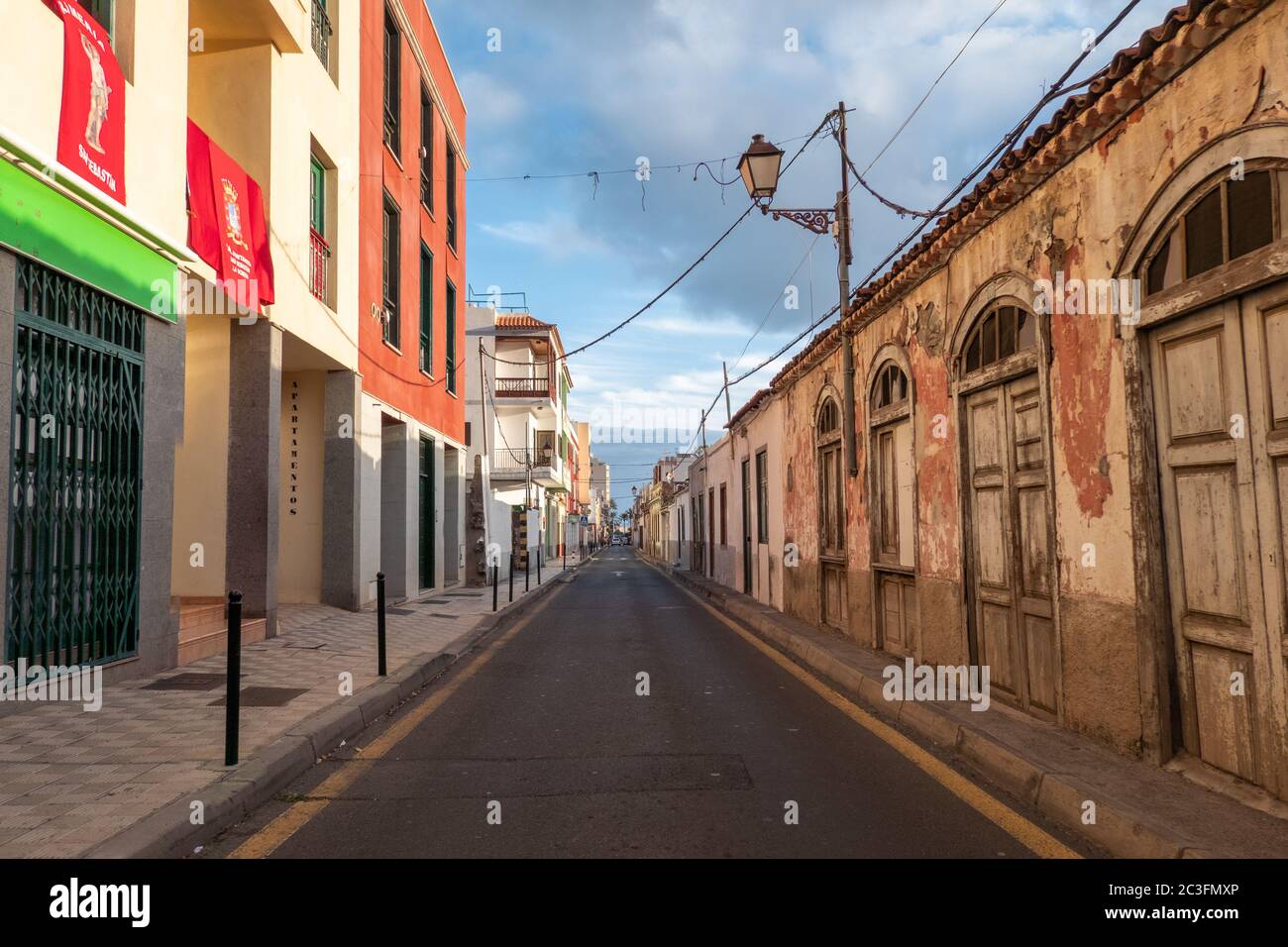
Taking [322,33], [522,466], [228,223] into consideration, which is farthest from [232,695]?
[522,466]

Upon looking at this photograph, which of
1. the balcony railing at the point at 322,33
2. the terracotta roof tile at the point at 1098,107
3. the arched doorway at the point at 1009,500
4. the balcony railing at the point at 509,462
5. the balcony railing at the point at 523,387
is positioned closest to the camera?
the terracotta roof tile at the point at 1098,107

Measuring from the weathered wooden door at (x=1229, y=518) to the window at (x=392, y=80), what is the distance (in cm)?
1558

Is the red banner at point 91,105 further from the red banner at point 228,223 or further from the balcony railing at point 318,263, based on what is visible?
the balcony railing at point 318,263

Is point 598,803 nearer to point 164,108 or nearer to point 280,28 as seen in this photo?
point 164,108

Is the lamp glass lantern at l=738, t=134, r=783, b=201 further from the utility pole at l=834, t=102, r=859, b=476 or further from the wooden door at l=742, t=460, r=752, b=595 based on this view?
the wooden door at l=742, t=460, r=752, b=595

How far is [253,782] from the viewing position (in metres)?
4.49

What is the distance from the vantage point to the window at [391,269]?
1677cm

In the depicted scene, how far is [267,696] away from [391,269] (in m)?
12.0

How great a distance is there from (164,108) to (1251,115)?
28.7 ft

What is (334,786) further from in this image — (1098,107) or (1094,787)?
(1098,107)

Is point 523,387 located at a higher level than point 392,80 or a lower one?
lower

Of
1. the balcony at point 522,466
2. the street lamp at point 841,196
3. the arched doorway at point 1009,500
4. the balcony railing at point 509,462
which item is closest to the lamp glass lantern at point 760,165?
the street lamp at point 841,196

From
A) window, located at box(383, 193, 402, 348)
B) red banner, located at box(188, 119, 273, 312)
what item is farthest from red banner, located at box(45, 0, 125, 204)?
A: window, located at box(383, 193, 402, 348)
